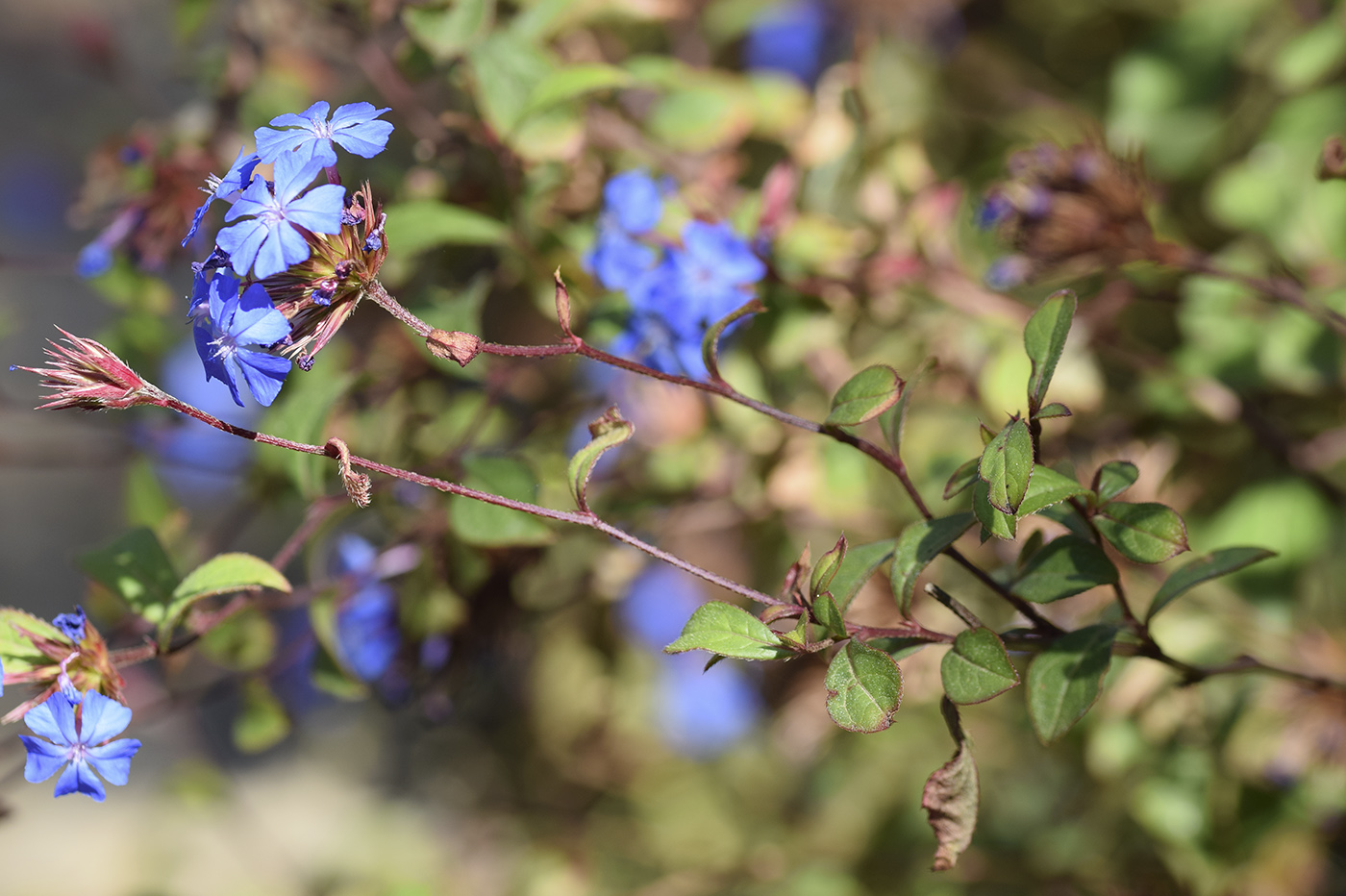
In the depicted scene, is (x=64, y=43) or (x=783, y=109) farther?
(x=64, y=43)

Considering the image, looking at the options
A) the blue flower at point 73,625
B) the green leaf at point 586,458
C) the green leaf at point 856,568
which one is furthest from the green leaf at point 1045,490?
the blue flower at point 73,625

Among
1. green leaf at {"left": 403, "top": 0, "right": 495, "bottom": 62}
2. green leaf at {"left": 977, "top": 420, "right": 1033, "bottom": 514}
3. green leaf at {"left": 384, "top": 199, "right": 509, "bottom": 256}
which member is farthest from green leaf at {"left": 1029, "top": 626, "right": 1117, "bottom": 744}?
green leaf at {"left": 403, "top": 0, "right": 495, "bottom": 62}

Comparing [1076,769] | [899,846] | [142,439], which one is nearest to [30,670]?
[142,439]

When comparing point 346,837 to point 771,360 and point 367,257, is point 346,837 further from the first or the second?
point 367,257

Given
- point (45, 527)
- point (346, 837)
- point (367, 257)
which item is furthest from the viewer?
point (45, 527)

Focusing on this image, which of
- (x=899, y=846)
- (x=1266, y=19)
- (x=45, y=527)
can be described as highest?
(x=1266, y=19)

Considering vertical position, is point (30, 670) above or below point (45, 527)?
above

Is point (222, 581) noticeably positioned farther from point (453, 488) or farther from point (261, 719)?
point (261, 719)
